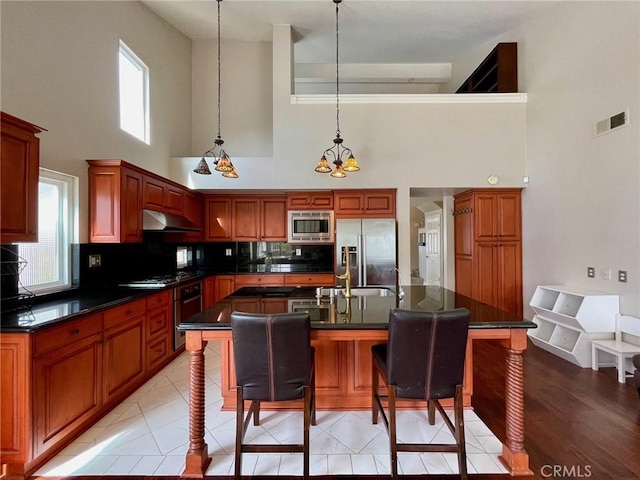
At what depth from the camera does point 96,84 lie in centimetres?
302

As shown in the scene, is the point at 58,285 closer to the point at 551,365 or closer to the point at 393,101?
the point at 393,101

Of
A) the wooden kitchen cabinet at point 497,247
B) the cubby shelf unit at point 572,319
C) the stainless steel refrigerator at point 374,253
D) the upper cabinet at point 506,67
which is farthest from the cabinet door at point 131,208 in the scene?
the upper cabinet at point 506,67

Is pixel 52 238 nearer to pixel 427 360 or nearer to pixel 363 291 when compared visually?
pixel 363 291

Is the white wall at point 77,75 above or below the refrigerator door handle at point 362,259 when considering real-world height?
above

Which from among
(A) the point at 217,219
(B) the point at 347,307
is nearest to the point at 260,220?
(A) the point at 217,219

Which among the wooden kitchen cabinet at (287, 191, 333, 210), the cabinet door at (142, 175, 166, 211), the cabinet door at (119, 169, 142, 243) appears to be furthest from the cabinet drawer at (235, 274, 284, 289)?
the cabinet door at (119, 169, 142, 243)

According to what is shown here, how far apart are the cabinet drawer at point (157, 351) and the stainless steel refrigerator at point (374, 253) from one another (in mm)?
2477

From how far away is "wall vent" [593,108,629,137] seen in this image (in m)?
2.95

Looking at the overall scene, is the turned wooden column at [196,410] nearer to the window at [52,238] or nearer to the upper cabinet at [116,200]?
the window at [52,238]

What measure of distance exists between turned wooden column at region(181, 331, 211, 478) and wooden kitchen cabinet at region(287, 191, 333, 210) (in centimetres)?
334

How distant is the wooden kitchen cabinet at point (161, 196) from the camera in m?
3.44

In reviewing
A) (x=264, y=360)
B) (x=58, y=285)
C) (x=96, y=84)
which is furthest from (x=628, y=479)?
(x=96, y=84)

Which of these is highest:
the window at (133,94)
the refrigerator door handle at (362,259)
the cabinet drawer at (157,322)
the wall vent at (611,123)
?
the window at (133,94)

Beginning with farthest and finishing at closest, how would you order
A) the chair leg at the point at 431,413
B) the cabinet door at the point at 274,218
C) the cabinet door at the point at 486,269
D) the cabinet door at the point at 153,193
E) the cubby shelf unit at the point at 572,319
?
the cabinet door at the point at 274,218
the cabinet door at the point at 486,269
the cabinet door at the point at 153,193
the cubby shelf unit at the point at 572,319
the chair leg at the point at 431,413
